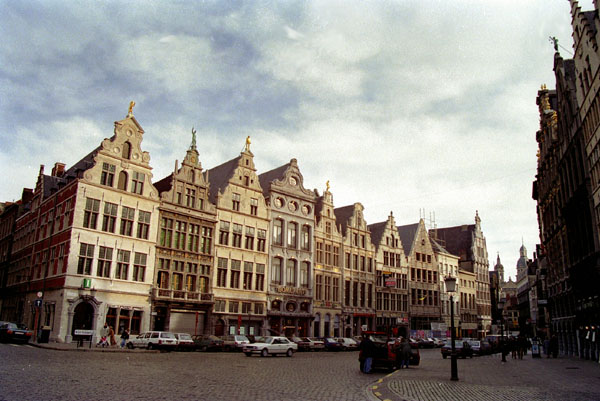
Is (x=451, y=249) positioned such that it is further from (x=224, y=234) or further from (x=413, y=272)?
(x=224, y=234)

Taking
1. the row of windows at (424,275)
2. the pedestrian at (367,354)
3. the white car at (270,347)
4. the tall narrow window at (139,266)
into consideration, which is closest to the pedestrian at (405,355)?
the pedestrian at (367,354)

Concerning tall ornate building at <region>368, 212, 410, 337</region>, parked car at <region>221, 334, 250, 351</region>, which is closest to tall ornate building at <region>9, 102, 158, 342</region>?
parked car at <region>221, 334, 250, 351</region>

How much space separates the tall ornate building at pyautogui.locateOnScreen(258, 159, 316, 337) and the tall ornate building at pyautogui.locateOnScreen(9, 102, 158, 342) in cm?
1445

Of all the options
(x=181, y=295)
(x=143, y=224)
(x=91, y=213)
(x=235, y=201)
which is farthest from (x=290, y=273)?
(x=91, y=213)

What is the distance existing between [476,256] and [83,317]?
7150cm

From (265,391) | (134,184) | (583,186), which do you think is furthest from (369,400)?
(134,184)

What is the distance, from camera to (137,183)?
43.5 m

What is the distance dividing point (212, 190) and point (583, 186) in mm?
34011

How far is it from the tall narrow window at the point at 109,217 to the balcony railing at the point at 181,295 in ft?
20.4

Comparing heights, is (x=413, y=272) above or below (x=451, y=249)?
below

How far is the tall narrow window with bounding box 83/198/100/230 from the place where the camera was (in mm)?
39688

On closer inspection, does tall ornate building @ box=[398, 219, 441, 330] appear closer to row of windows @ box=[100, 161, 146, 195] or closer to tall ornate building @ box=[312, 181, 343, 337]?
tall ornate building @ box=[312, 181, 343, 337]

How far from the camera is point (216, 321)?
154 feet

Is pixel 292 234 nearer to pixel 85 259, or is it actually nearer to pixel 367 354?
pixel 85 259
